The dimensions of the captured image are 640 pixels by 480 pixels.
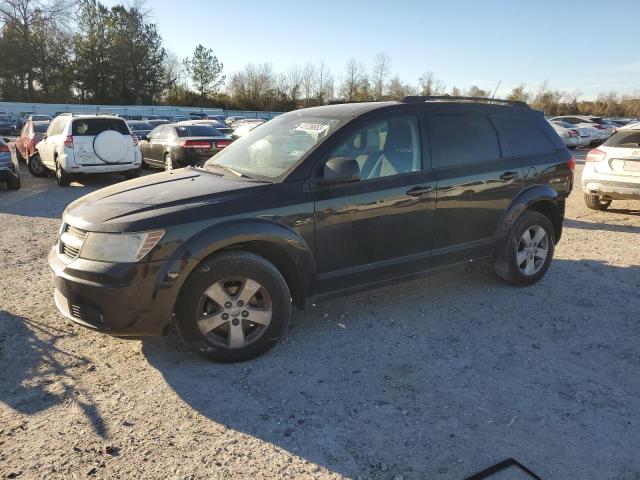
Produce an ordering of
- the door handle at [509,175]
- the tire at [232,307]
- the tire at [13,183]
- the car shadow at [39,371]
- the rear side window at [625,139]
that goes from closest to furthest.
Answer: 1. the car shadow at [39,371]
2. the tire at [232,307]
3. the door handle at [509,175]
4. the rear side window at [625,139]
5. the tire at [13,183]

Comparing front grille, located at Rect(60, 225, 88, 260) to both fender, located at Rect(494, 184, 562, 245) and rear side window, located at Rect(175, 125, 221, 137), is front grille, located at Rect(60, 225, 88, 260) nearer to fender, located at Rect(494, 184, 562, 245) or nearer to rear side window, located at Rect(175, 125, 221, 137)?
fender, located at Rect(494, 184, 562, 245)

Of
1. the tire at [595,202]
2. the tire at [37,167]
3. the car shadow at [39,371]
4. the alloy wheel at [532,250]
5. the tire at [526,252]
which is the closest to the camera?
the car shadow at [39,371]

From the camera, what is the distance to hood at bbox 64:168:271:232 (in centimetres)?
330

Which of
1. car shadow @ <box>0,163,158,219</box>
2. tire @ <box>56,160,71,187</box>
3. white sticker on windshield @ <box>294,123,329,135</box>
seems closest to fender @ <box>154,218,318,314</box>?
white sticker on windshield @ <box>294,123,329,135</box>

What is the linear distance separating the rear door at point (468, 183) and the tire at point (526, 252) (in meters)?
0.26

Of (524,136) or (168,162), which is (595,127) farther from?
(524,136)

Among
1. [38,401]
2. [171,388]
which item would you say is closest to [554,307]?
[171,388]

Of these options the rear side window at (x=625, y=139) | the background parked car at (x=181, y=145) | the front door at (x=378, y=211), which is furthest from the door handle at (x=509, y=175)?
the background parked car at (x=181, y=145)

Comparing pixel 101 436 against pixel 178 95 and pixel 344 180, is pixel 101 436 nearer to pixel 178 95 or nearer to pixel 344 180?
pixel 344 180

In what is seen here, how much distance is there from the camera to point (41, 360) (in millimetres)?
3602

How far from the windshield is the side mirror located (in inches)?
11.0

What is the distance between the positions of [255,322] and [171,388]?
704 millimetres

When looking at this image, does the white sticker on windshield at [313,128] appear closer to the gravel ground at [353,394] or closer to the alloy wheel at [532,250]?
the gravel ground at [353,394]

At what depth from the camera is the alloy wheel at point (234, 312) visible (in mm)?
3453
